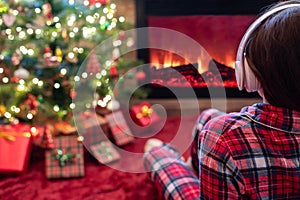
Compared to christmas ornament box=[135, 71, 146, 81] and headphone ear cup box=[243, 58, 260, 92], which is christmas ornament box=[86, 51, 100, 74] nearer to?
christmas ornament box=[135, 71, 146, 81]

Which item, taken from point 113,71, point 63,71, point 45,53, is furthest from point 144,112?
point 45,53

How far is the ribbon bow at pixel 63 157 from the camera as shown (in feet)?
6.41

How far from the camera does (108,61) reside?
7.42ft

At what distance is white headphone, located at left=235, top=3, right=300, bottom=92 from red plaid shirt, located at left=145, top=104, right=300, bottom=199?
0.05 metres

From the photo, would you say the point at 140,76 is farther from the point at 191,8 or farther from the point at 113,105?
the point at 191,8

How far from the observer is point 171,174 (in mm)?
1432

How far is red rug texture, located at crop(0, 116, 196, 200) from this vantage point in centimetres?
181

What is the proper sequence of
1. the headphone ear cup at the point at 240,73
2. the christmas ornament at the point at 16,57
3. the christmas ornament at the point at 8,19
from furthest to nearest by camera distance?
the christmas ornament at the point at 16,57 < the christmas ornament at the point at 8,19 < the headphone ear cup at the point at 240,73

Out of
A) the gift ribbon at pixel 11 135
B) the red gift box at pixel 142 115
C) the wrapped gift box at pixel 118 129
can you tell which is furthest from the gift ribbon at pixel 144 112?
the gift ribbon at pixel 11 135

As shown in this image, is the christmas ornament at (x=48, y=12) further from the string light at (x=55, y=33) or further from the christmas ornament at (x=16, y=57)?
the christmas ornament at (x=16, y=57)

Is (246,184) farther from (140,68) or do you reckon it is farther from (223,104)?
(140,68)

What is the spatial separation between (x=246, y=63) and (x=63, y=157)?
134 centimetres

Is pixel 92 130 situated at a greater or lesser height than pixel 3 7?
lesser

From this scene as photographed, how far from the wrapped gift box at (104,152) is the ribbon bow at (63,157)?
0.45ft
